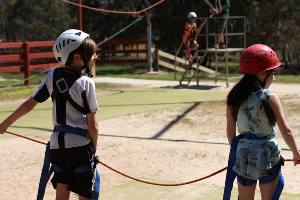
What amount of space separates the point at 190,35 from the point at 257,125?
13545mm

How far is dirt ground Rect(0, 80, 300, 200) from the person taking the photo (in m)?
6.40

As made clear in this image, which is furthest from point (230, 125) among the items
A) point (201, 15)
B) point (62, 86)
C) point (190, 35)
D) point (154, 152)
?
point (201, 15)

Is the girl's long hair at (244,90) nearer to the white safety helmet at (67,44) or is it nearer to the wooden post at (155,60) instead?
the white safety helmet at (67,44)

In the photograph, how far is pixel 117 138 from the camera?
A: 9047 mm

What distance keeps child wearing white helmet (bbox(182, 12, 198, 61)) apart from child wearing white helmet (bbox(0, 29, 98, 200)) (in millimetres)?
13005

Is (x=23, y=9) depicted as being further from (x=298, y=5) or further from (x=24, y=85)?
(x=24, y=85)

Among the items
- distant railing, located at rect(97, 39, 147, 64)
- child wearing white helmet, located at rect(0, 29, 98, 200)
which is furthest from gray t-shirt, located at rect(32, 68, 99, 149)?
distant railing, located at rect(97, 39, 147, 64)

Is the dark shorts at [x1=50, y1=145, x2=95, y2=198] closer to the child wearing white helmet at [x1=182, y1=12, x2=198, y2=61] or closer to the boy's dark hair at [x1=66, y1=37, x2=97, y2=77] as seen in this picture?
the boy's dark hair at [x1=66, y1=37, x2=97, y2=77]

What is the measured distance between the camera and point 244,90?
385cm

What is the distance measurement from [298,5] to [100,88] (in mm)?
16365

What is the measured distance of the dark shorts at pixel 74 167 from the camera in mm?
3980

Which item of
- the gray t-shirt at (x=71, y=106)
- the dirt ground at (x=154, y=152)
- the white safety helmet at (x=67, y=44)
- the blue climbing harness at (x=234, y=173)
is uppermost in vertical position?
the white safety helmet at (x=67, y=44)

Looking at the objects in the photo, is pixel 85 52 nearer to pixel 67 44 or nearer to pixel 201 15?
pixel 67 44

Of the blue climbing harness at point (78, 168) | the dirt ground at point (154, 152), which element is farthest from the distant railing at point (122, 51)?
the blue climbing harness at point (78, 168)
